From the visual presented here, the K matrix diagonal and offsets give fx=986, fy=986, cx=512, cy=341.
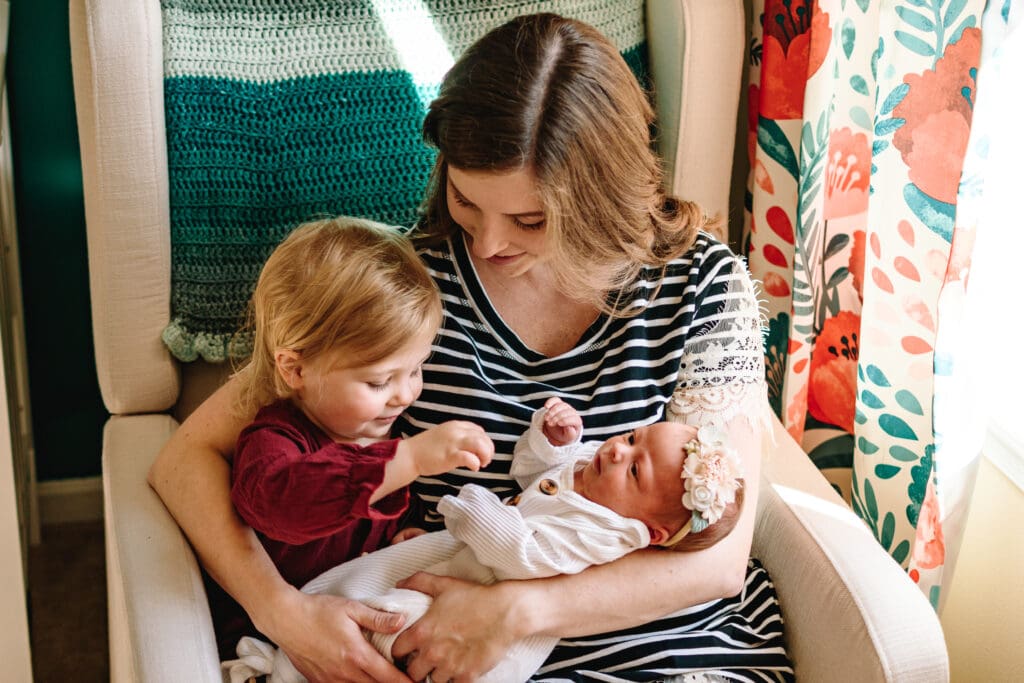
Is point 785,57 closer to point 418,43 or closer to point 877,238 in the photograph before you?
point 877,238

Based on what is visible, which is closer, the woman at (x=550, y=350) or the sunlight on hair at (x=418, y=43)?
the woman at (x=550, y=350)

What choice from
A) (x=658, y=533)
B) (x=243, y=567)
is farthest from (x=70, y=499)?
(x=658, y=533)

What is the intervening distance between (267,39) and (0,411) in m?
0.68

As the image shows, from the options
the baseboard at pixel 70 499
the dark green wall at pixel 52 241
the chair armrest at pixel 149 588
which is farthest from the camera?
the baseboard at pixel 70 499

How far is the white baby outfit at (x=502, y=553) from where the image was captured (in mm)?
1214

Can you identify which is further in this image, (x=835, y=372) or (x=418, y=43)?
(x=835, y=372)

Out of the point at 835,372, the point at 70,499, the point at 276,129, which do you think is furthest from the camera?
the point at 70,499

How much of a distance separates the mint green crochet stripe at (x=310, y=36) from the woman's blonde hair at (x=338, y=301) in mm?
329

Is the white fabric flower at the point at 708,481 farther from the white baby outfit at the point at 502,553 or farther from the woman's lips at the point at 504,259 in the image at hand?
the woman's lips at the point at 504,259

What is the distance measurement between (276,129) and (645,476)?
0.79 meters

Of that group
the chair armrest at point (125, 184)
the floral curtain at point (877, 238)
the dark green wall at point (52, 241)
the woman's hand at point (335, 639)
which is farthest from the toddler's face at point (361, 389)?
the dark green wall at point (52, 241)

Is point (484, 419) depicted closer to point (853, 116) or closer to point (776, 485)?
point (776, 485)

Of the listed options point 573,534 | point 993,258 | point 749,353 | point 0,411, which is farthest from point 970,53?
point 0,411

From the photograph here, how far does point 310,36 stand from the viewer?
1535 millimetres
